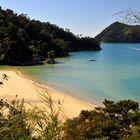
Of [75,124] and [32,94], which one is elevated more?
[75,124]

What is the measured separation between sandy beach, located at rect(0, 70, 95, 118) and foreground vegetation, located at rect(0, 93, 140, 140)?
913 centimetres

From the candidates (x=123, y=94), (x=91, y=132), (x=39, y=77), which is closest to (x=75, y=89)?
(x=123, y=94)

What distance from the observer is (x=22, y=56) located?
199ft

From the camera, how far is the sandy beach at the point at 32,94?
25.3m

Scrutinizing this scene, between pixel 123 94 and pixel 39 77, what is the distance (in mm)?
13560

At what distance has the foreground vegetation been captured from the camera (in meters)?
2.21

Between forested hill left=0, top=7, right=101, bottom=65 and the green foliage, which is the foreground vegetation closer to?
the green foliage

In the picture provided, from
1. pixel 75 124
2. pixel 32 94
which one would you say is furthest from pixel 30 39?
pixel 75 124

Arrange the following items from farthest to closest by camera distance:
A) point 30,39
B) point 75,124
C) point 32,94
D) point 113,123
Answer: point 30,39 → point 32,94 → point 113,123 → point 75,124

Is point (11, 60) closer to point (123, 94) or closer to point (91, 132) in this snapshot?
point (123, 94)

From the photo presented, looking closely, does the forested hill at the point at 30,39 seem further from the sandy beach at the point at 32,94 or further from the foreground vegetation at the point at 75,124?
the foreground vegetation at the point at 75,124

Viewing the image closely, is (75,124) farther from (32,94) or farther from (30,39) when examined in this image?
(30,39)

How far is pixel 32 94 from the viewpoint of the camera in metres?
31.0

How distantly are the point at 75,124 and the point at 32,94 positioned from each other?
21.2 meters
